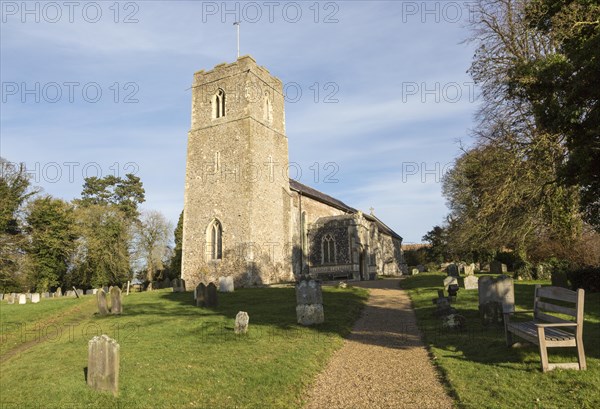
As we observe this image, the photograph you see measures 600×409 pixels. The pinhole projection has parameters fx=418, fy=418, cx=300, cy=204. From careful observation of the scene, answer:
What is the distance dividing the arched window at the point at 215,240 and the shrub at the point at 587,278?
1817cm

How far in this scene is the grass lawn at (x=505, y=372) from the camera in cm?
500

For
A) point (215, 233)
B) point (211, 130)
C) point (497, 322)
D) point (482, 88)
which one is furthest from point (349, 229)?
point (497, 322)

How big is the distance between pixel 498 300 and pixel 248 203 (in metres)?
17.4

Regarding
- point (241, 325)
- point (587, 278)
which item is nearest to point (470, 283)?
point (587, 278)

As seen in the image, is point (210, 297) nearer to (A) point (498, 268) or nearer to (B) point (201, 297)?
(B) point (201, 297)

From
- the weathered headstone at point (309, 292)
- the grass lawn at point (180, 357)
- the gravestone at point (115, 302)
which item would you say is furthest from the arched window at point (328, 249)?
the weathered headstone at point (309, 292)

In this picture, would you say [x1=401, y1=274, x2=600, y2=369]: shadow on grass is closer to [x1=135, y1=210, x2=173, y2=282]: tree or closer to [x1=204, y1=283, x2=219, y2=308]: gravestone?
[x1=204, y1=283, x2=219, y2=308]: gravestone

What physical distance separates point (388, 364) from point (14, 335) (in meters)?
11.8

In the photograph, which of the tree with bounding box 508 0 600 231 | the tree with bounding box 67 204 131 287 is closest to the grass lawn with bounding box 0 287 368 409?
the tree with bounding box 508 0 600 231

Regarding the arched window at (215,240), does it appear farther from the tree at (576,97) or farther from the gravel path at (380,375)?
the tree at (576,97)

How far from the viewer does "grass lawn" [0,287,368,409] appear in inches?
244

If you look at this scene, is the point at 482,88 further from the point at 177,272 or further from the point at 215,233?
the point at 177,272

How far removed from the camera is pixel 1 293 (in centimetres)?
2830

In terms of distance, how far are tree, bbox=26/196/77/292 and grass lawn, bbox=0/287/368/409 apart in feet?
60.2
